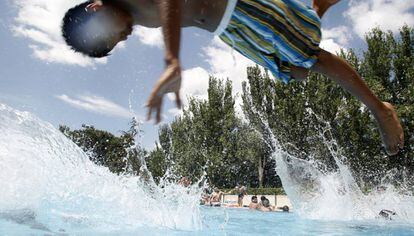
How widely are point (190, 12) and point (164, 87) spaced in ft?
1.71

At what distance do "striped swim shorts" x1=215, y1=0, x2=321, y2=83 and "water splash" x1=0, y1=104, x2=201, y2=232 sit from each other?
3.68 metres

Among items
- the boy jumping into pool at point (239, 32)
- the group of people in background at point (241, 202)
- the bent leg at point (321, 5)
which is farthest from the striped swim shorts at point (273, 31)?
the group of people in background at point (241, 202)

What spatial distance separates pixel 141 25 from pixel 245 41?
0.53 meters

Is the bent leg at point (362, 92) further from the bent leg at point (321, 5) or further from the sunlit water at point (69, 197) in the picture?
the sunlit water at point (69, 197)

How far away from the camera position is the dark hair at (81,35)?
5.74 feet

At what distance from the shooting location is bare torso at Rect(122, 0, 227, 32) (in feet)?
5.42

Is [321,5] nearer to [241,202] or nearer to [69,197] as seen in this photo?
[69,197]

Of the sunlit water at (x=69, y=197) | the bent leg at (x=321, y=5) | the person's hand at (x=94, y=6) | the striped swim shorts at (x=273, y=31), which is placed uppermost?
the bent leg at (x=321, y=5)

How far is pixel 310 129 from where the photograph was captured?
904 inches

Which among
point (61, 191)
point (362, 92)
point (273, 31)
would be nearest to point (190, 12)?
point (273, 31)

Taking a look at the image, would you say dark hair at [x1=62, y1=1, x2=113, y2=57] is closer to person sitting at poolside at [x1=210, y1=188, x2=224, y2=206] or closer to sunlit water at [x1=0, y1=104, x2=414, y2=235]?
sunlit water at [x1=0, y1=104, x2=414, y2=235]

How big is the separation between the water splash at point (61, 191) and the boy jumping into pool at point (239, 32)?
3673mm

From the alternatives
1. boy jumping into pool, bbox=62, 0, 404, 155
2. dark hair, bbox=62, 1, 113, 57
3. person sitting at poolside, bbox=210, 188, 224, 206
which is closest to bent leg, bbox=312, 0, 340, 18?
boy jumping into pool, bbox=62, 0, 404, 155

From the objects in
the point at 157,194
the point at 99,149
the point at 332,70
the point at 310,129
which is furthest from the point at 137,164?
the point at 332,70
